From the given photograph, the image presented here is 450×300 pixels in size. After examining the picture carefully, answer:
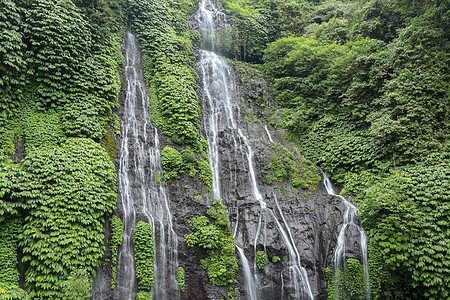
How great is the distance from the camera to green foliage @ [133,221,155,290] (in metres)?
9.13

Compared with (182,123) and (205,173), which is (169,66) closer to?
(182,123)

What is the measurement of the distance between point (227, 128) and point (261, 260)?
748cm

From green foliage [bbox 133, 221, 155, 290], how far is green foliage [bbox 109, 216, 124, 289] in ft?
1.70

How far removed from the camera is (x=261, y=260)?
34.5 ft

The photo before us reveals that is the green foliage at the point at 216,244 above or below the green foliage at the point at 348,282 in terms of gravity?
above

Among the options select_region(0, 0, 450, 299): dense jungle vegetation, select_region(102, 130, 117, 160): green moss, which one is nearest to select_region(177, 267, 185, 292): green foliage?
select_region(0, 0, 450, 299): dense jungle vegetation

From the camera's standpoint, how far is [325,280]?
10242 millimetres

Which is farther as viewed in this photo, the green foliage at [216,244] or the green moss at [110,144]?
the green moss at [110,144]

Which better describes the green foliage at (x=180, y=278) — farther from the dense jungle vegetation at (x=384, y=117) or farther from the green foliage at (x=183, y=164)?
the dense jungle vegetation at (x=384, y=117)

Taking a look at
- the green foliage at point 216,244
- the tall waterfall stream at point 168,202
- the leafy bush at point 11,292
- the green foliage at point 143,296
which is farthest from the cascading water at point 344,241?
the leafy bush at point 11,292

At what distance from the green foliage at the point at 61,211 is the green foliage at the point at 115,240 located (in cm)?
38

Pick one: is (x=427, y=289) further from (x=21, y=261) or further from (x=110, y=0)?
(x=110, y=0)

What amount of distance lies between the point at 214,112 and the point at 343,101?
7.36m

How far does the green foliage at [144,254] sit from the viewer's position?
9133 millimetres
